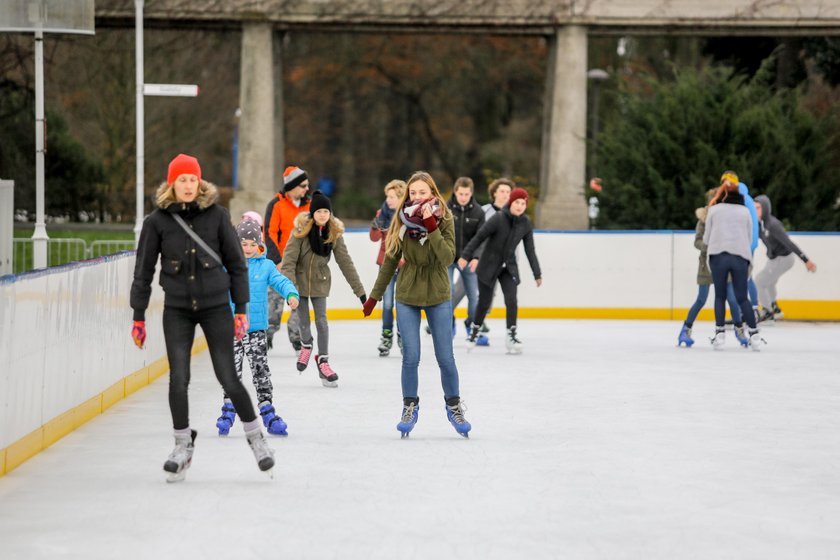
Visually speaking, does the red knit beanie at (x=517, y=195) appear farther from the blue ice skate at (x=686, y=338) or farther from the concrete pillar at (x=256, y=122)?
the concrete pillar at (x=256, y=122)

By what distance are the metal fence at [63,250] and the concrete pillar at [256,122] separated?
903 centimetres

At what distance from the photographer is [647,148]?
1098 inches

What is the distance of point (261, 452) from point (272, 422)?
1.78 metres

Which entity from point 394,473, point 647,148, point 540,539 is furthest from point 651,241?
point 540,539

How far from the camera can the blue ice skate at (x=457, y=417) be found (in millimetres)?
9852

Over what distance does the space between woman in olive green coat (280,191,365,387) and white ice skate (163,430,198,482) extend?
477 cm

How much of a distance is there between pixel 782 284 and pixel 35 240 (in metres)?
10.1

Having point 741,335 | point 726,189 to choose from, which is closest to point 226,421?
point 726,189

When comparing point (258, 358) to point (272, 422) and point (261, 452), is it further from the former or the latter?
point (261, 452)

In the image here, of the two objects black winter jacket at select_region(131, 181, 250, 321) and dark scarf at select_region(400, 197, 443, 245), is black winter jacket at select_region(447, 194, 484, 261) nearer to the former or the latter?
dark scarf at select_region(400, 197, 443, 245)

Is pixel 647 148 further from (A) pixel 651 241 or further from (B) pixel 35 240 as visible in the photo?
(B) pixel 35 240

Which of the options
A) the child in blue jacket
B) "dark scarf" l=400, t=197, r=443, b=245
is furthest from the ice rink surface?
"dark scarf" l=400, t=197, r=443, b=245

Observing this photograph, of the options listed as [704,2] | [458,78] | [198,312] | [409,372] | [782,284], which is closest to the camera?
[198,312]

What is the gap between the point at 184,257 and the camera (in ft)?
26.4
